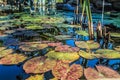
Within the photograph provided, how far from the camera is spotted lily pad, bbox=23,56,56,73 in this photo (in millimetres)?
2381

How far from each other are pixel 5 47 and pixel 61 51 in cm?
95

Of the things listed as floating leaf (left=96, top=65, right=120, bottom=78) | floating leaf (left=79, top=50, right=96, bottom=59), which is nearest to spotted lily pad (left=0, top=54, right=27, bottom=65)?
floating leaf (left=79, top=50, right=96, bottom=59)

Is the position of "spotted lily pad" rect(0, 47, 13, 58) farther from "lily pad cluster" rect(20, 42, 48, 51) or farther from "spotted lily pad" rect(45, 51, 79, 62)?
"spotted lily pad" rect(45, 51, 79, 62)

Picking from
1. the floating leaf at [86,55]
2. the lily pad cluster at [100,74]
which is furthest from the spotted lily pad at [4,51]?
the lily pad cluster at [100,74]

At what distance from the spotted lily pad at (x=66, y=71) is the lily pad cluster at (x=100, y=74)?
0.09m

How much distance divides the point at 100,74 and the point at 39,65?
2.43ft

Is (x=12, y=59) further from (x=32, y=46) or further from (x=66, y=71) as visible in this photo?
(x=66, y=71)

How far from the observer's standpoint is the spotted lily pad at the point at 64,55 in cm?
267

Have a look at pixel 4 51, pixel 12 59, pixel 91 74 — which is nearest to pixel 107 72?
pixel 91 74

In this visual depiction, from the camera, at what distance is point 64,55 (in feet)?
9.12

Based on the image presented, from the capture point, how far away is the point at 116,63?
2713 millimetres

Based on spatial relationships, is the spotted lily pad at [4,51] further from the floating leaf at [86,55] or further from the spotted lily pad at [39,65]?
the floating leaf at [86,55]

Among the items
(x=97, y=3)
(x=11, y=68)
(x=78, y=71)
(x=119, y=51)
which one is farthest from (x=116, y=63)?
(x=97, y=3)

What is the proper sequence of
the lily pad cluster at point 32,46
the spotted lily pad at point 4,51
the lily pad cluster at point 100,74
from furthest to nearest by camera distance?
the lily pad cluster at point 32,46, the spotted lily pad at point 4,51, the lily pad cluster at point 100,74
